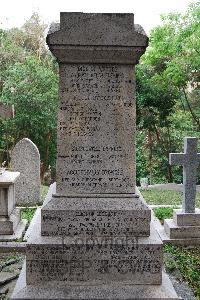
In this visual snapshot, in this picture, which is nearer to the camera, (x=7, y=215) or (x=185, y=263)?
(x=185, y=263)

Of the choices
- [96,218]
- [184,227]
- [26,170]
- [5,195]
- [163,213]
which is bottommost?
[163,213]

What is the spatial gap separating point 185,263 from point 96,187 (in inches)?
106

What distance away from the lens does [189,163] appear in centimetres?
789

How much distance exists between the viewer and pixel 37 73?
55.5 feet

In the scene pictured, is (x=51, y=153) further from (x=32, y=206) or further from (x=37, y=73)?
(x=32, y=206)

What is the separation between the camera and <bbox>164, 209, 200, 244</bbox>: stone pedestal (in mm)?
7512

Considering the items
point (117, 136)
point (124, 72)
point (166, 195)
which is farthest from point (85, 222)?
point (166, 195)

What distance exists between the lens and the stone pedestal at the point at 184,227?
296 inches

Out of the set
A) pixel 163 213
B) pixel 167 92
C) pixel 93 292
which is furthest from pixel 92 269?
pixel 167 92

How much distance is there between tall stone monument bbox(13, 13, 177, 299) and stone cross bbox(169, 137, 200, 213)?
10.9 ft

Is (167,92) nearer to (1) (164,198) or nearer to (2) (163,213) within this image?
(1) (164,198)

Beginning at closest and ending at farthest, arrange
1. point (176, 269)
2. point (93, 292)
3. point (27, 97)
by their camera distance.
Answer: point (93, 292) < point (176, 269) < point (27, 97)

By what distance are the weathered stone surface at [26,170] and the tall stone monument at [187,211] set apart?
171 inches

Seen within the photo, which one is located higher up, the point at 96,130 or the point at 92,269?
the point at 96,130
